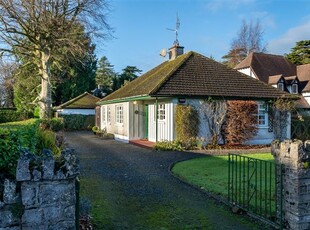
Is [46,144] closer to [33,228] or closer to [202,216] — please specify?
[202,216]

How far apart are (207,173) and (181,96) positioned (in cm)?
755

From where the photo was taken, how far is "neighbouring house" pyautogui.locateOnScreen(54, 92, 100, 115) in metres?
35.8

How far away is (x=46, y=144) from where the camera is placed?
897 cm

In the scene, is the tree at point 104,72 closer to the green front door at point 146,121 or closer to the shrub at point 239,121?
the green front door at point 146,121

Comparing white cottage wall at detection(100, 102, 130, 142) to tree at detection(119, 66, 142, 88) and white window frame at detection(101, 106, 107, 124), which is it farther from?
tree at detection(119, 66, 142, 88)

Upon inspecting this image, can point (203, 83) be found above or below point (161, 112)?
above

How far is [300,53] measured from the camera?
1796 inches

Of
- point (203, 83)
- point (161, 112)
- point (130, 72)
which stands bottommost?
point (161, 112)

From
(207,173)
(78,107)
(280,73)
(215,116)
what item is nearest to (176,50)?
(215,116)

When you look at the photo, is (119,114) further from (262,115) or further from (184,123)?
(262,115)

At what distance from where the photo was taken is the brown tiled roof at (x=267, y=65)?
34.7m

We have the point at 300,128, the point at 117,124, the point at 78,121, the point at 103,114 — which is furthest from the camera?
the point at 78,121

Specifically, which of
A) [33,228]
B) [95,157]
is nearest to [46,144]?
[95,157]

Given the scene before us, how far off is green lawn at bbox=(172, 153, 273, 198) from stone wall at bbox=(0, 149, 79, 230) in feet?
15.7
